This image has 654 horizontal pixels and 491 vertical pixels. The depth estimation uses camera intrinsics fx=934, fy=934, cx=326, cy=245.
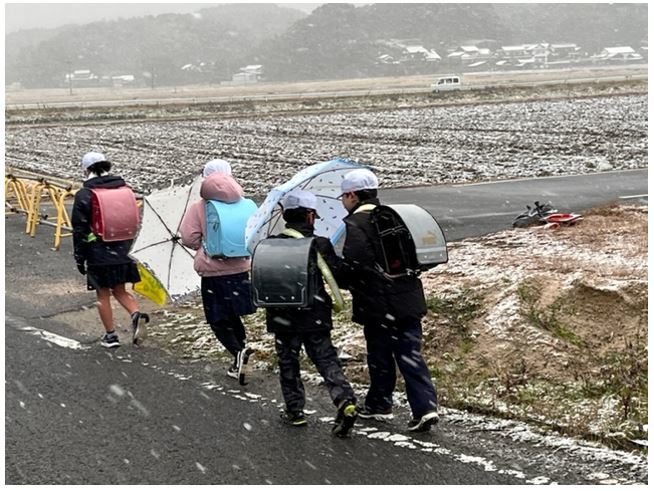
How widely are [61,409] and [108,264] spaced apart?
1.99 metres

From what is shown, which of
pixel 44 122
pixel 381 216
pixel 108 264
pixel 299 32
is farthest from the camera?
pixel 299 32

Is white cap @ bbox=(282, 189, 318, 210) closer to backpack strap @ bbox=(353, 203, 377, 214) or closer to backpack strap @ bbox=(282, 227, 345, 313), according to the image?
backpack strap @ bbox=(282, 227, 345, 313)

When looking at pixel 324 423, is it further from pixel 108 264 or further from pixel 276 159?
pixel 276 159

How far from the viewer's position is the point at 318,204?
7219mm

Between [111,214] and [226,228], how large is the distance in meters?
1.52

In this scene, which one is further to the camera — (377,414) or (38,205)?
(38,205)

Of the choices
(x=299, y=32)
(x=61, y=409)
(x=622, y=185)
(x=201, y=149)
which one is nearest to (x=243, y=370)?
(x=61, y=409)

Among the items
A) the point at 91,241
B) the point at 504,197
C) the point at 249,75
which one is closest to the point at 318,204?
the point at 91,241

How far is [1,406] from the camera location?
6.61 m

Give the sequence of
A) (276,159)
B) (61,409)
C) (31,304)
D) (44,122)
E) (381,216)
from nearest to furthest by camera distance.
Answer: (381,216) → (61,409) → (31,304) → (276,159) → (44,122)

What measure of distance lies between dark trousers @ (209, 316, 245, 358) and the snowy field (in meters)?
12.6

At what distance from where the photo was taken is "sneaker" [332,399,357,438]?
5781 millimetres

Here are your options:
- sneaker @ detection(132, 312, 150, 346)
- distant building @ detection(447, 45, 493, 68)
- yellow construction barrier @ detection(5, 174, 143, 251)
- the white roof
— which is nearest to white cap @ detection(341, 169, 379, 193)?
sneaker @ detection(132, 312, 150, 346)

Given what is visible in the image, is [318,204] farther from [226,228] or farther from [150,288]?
[150,288]
